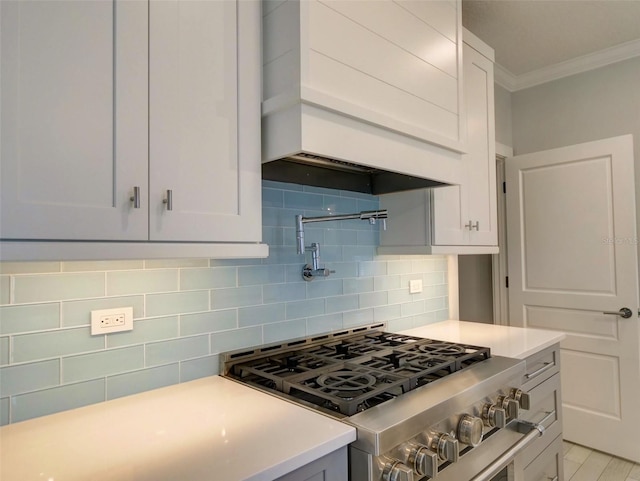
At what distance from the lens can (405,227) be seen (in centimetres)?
206

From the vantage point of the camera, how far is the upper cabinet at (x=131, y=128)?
85 cm

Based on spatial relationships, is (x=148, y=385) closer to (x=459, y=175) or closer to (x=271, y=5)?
(x=271, y=5)

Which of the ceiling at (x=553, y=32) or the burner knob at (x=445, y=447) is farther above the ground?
the ceiling at (x=553, y=32)

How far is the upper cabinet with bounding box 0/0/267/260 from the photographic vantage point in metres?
0.85

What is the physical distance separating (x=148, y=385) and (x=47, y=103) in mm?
886

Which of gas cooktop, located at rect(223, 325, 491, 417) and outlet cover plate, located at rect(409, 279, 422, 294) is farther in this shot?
outlet cover plate, located at rect(409, 279, 422, 294)

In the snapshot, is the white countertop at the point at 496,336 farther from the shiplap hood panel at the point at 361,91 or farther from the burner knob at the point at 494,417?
the shiplap hood panel at the point at 361,91

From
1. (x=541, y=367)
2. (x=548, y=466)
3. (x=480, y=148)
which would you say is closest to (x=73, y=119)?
(x=480, y=148)

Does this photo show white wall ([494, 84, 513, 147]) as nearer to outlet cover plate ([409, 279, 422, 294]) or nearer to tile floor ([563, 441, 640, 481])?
outlet cover plate ([409, 279, 422, 294])

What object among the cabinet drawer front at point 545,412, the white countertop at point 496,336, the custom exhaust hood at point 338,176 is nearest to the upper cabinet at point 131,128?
the custom exhaust hood at point 338,176

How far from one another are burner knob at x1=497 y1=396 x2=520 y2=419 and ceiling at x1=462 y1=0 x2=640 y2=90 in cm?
203

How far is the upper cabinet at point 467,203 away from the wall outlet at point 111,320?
4.21 ft

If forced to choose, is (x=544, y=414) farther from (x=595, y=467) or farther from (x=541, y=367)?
(x=595, y=467)

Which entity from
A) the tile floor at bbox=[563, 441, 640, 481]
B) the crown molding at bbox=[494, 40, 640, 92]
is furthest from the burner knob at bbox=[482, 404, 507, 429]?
the crown molding at bbox=[494, 40, 640, 92]
